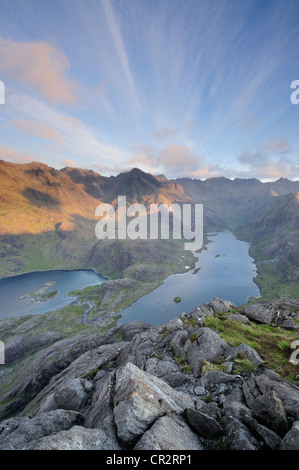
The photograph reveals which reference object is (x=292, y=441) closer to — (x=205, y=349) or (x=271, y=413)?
(x=271, y=413)

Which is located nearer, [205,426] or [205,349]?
[205,426]

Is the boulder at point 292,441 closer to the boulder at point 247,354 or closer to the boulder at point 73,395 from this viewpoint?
the boulder at point 247,354

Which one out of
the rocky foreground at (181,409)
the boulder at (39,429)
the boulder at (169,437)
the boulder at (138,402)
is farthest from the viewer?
the boulder at (138,402)

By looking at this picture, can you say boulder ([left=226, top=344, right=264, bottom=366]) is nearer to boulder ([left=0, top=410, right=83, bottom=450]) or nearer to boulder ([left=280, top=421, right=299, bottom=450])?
boulder ([left=280, top=421, right=299, bottom=450])

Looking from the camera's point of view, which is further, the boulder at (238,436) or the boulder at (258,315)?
the boulder at (258,315)

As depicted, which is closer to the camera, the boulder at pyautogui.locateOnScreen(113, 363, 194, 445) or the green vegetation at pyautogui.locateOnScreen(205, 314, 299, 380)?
the boulder at pyautogui.locateOnScreen(113, 363, 194, 445)

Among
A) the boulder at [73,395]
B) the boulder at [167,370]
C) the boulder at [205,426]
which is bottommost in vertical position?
the boulder at [73,395]

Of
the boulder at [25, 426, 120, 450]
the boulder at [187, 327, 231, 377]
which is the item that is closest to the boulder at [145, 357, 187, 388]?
the boulder at [187, 327, 231, 377]

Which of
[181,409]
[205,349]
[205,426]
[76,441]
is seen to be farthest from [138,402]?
[205,349]

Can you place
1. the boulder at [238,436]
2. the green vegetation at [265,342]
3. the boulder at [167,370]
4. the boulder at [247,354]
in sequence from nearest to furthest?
the boulder at [238,436]
the green vegetation at [265,342]
the boulder at [247,354]
the boulder at [167,370]

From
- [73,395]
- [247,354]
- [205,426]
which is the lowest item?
[73,395]

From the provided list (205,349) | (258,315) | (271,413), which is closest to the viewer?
(271,413)

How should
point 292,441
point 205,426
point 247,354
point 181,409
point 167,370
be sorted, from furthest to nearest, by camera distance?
point 167,370, point 247,354, point 181,409, point 205,426, point 292,441

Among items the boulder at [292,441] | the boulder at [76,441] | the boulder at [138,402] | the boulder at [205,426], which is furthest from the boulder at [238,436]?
the boulder at [76,441]
